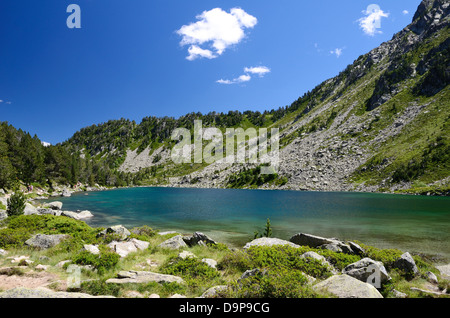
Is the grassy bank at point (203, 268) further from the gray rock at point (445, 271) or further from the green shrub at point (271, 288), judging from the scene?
the gray rock at point (445, 271)

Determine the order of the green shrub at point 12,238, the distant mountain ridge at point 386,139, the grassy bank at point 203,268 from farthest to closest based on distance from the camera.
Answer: the distant mountain ridge at point 386,139, the green shrub at point 12,238, the grassy bank at point 203,268

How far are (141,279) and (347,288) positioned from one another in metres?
9.71

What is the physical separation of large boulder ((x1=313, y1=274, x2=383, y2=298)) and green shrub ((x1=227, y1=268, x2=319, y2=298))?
98cm

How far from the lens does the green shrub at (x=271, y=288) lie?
29.0 feet

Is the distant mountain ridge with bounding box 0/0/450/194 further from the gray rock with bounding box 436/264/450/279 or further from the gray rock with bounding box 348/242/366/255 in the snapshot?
the gray rock with bounding box 348/242/366/255

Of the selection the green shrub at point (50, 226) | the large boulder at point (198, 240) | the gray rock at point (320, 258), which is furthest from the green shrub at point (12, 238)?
the gray rock at point (320, 258)

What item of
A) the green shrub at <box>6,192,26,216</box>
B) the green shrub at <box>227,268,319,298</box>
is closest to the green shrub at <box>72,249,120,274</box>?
the green shrub at <box>227,268,319,298</box>

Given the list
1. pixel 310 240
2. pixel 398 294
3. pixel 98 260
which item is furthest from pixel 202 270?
pixel 310 240

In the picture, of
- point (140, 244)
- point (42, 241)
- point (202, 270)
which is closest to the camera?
point (202, 270)

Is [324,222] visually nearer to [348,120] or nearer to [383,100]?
[348,120]

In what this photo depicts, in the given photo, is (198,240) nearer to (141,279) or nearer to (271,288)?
(141,279)

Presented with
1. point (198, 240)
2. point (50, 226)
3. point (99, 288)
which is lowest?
point (198, 240)

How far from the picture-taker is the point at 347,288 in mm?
9336

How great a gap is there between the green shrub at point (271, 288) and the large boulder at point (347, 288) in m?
0.98
